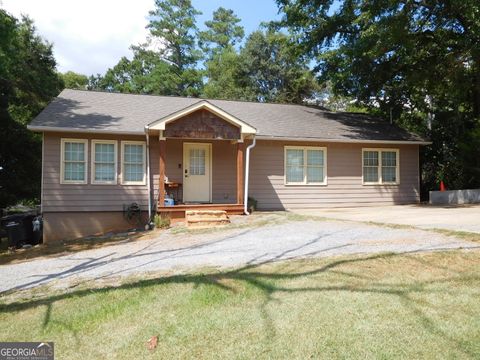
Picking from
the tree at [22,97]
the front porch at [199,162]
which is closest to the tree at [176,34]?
the tree at [22,97]

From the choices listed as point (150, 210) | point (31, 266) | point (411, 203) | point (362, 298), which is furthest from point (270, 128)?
point (362, 298)

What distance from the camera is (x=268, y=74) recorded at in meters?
36.2

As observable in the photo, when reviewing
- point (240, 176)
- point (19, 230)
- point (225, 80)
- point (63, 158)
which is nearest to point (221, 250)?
point (240, 176)

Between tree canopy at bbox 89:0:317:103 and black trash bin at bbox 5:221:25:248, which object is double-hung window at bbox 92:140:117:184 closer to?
black trash bin at bbox 5:221:25:248

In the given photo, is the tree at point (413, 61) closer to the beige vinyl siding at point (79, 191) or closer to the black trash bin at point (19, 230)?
the beige vinyl siding at point (79, 191)

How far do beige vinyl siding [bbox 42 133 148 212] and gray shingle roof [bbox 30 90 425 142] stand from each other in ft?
1.63

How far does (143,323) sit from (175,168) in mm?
10224

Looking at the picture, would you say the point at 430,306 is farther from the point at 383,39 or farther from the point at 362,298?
the point at 383,39

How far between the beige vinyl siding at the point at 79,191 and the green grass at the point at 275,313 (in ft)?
25.9

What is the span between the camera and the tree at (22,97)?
57.3 feet

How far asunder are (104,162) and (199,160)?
10.1 feet

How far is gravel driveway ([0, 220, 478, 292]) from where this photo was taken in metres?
6.39

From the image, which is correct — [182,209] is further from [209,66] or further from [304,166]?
[209,66]

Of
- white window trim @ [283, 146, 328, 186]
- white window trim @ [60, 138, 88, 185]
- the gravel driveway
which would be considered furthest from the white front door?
the gravel driveway
